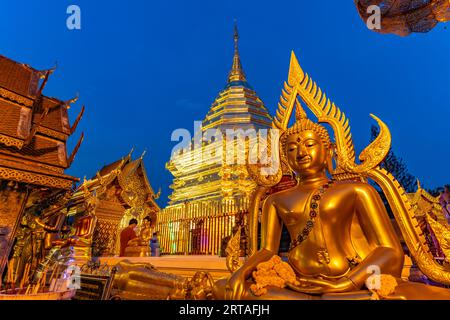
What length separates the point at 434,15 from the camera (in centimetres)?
→ 516

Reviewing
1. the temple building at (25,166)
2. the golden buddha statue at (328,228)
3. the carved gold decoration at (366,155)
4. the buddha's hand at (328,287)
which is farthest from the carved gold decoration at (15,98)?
the buddha's hand at (328,287)

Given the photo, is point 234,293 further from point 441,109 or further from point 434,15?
point 441,109

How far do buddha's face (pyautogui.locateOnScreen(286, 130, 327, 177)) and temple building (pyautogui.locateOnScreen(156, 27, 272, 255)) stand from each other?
402 cm

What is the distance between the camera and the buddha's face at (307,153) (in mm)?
2473

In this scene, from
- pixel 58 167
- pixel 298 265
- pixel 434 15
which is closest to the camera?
pixel 298 265

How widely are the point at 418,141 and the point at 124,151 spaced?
71.8 m

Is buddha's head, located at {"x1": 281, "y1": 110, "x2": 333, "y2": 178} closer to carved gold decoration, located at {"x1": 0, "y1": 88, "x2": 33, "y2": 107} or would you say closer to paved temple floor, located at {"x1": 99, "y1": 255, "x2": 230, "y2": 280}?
paved temple floor, located at {"x1": 99, "y1": 255, "x2": 230, "y2": 280}

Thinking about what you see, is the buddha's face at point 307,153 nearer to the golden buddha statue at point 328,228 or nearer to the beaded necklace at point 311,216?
the golden buddha statue at point 328,228

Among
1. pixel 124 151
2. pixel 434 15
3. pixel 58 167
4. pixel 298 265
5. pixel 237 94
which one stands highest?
pixel 124 151

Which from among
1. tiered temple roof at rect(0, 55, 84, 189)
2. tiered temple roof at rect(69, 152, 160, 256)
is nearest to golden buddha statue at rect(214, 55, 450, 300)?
tiered temple roof at rect(0, 55, 84, 189)

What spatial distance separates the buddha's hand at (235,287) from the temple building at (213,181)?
4.34 metres

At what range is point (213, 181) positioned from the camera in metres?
12.3

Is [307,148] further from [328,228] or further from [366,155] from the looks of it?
[328,228]

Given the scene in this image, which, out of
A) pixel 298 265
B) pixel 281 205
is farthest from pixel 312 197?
pixel 298 265
